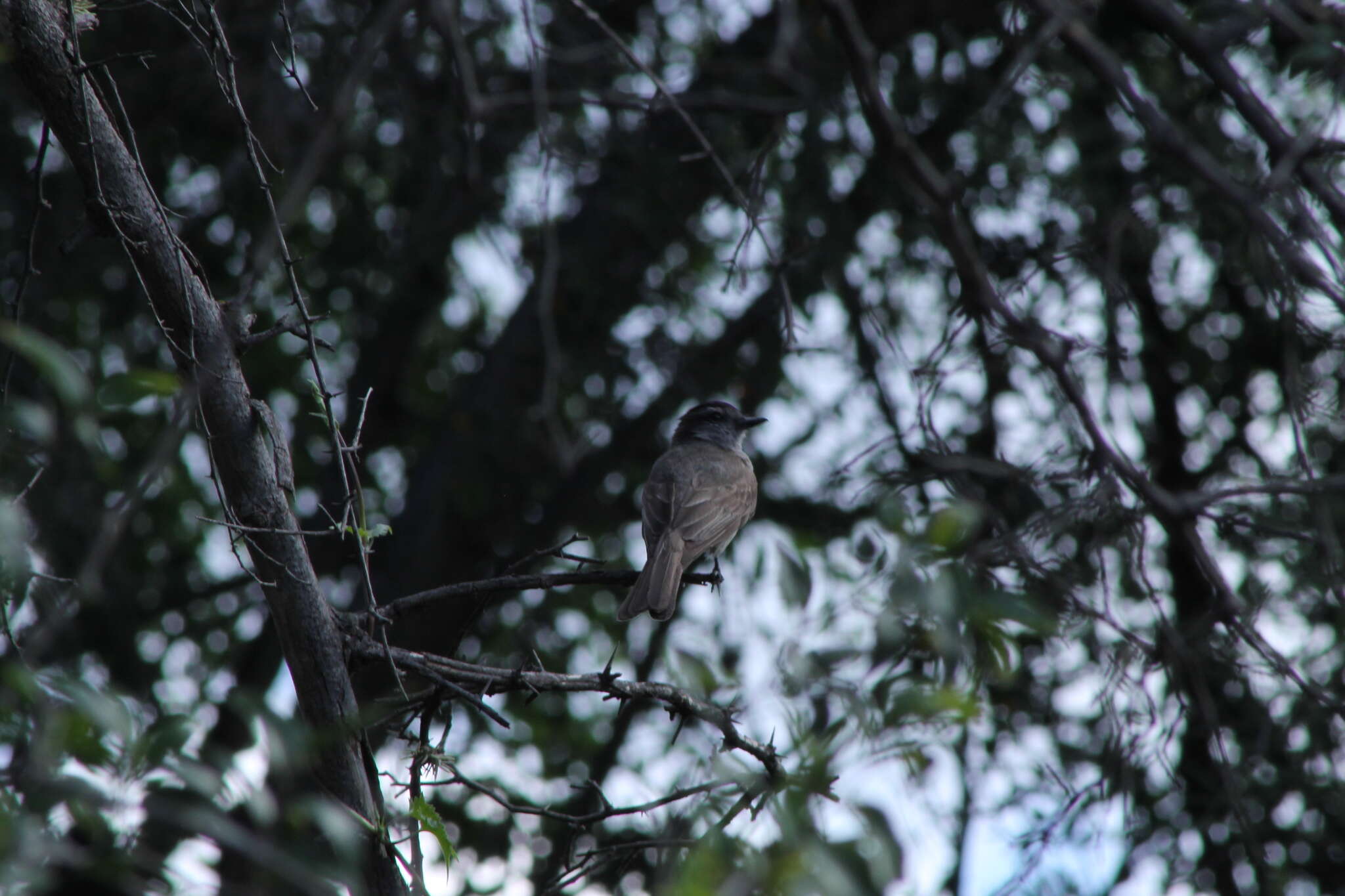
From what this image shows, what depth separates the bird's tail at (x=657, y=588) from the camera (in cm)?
572

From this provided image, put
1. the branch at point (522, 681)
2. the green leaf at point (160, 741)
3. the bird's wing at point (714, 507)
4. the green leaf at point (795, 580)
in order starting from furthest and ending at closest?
the bird's wing at point (714, 507), the branch at point (522, 681), the green leaf at point (795, 580), the green leaf at point (160, 741)

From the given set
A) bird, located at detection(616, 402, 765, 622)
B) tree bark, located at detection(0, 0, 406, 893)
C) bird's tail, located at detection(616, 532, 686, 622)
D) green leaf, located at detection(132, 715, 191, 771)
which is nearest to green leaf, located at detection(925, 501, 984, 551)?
green leaf, located at detection(132, 715, 191, 771)

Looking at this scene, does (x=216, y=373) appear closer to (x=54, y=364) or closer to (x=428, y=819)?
(x=428, y=819)

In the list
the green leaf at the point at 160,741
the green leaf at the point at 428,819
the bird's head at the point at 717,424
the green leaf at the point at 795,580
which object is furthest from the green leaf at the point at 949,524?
the bird's head at the point at 717,424

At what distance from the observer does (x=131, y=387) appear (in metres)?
1.90

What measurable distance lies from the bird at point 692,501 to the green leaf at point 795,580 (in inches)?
137

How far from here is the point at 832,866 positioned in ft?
5.37

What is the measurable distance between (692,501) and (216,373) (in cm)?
423

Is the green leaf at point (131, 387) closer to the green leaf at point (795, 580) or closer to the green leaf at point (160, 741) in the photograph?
the green leaf at point (160, 741)

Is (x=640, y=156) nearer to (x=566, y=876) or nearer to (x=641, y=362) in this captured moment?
(x=641, y=362)

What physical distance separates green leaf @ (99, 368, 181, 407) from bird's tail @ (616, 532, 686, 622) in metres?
3.62

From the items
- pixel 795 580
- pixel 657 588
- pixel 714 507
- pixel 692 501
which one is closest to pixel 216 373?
pixel 795 580

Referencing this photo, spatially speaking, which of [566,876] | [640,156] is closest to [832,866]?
[566,876]

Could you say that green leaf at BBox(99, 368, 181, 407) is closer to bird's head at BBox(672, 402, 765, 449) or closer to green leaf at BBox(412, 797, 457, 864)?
green leaf at BBox(412, 797, 457, 864)
